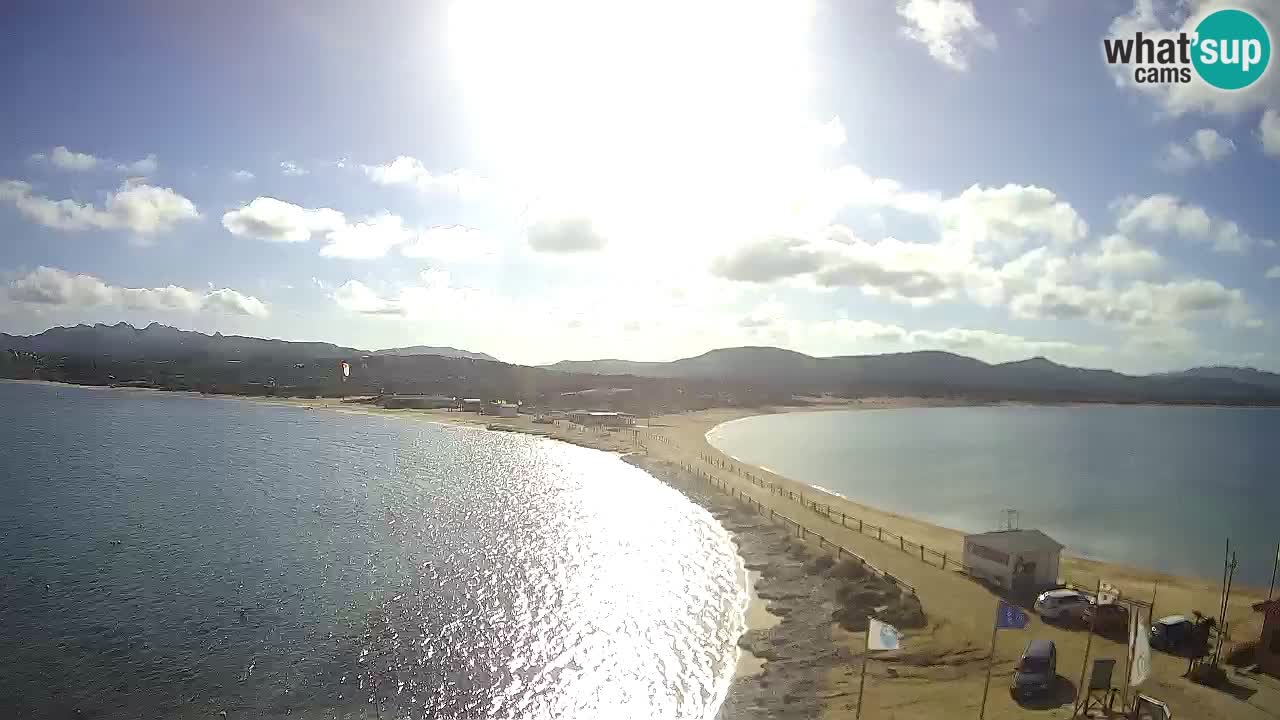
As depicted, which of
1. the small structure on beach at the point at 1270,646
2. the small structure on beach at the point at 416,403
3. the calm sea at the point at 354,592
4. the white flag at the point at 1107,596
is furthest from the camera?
the small structure on beach at the point at 416,403

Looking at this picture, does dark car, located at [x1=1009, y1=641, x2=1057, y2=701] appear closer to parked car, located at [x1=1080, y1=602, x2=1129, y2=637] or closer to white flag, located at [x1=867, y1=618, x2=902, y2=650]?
white flag, located at [x1=867, y1=618, x2=902, y2=650]

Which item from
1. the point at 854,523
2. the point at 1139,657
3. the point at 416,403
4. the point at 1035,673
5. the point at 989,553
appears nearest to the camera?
the point at 1139,657

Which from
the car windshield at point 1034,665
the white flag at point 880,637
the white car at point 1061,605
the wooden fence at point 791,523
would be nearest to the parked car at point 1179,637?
the white car at point 1061,605

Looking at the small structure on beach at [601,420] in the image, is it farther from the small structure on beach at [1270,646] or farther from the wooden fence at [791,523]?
the small structure on beach at [1270,646]

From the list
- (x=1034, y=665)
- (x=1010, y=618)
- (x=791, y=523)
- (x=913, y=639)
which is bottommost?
(x=913, y=639)

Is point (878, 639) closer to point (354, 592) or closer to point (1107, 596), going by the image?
point (1107, 596)

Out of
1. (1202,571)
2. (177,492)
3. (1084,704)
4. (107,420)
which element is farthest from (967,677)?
(107,420)

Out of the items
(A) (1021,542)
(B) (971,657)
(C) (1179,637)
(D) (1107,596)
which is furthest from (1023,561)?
(B) (971,657)
